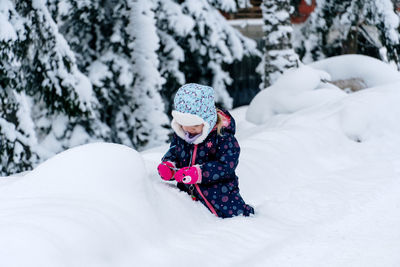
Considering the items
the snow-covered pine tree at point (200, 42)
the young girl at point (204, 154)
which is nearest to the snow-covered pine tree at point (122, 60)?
the snow-covered pine tree at point (200, 42)

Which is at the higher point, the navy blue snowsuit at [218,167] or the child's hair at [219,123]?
the child's hair at [219,123]

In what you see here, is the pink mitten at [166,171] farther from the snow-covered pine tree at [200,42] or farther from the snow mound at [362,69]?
the snow mound at [362,69]

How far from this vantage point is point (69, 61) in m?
6.28

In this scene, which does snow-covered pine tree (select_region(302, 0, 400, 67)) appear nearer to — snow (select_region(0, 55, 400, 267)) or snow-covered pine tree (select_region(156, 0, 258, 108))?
snow-covered pine tree (select_region(156, 0, 258, 108))

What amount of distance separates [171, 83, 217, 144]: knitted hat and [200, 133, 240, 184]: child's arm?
15 centimetres

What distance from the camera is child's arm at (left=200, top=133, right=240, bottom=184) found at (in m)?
3.29

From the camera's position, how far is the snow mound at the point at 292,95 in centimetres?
748

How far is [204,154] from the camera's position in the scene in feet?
11.2

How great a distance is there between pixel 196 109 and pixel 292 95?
4614 mm

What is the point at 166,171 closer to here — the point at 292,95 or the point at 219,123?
the point at 219,123

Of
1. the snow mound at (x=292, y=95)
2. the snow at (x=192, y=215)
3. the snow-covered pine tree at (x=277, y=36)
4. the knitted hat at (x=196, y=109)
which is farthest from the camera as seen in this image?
the snow-covered pine tree at (x=277, y=36)

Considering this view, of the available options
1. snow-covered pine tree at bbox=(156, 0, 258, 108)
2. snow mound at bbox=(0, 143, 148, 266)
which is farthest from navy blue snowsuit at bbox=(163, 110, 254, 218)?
snow-covered pine tree at bbox=(156, 0, 258, 108)

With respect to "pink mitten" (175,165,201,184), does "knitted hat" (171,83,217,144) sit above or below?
above

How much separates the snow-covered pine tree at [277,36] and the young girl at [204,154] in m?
6.04
